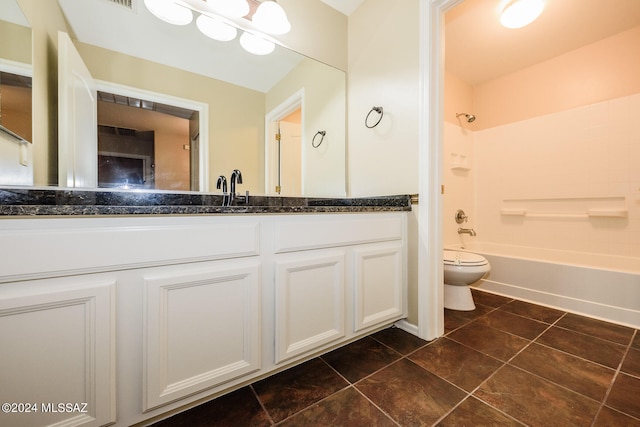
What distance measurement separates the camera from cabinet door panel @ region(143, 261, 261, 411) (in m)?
0.77

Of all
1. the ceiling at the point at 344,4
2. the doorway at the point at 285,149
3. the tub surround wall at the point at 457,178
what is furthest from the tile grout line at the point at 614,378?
the ceiling at the point at 344,4

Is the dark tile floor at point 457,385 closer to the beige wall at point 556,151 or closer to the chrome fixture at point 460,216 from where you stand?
the beige wall at point 556,151

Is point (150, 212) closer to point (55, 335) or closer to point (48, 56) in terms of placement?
point (55, 335)

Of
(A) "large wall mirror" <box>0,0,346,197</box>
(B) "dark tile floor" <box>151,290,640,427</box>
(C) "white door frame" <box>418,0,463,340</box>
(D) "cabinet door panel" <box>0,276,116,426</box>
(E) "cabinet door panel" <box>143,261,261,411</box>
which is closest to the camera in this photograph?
(D) "cabinet door panel" <box>0,276,116,426</box>

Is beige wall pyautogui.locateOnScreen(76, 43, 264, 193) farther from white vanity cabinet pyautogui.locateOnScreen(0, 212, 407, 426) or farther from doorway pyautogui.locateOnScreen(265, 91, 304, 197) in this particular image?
white vanity cabinet pyautogui.locateOnScreen(0, 212, 407, 426)

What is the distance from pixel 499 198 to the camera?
9.03 ft

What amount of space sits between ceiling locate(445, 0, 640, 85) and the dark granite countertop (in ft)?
5.24

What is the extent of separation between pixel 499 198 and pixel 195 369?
3.14m

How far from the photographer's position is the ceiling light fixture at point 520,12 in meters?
1.61

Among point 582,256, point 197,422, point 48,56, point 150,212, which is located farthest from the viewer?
point 582,256

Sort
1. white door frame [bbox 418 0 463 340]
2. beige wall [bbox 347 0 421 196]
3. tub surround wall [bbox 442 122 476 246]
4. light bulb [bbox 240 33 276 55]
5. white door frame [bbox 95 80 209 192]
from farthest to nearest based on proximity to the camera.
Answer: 1. tub surround wall [bbox 442 122 476 246]
2. light bulb [bbox 240 33 276 55]
3. beige wall [bbox 347 0 421 196]
4. white door frame [bbox 418 0 463 340]
5. white door frame [bbox 95 80 209 192]

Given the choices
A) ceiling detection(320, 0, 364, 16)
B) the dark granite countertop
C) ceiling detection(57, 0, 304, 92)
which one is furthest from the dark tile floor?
ceiling detection(320, 0, 364, 16)

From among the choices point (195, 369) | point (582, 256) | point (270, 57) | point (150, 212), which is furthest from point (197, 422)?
point (582, 256)

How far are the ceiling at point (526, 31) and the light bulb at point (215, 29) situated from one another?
159 centimetres
